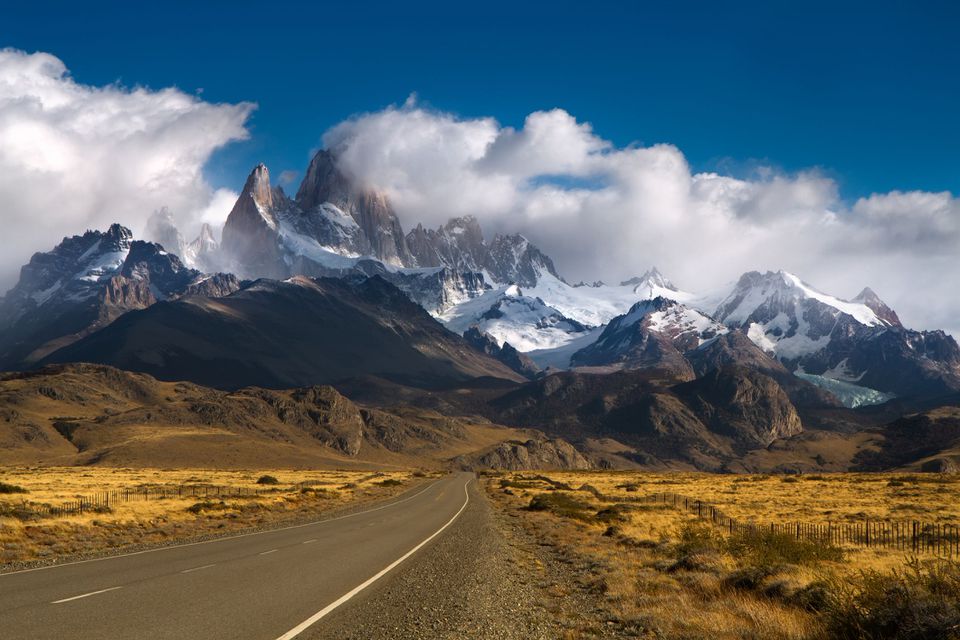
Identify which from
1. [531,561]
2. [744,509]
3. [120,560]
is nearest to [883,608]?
[531,561]

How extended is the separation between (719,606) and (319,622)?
800cm

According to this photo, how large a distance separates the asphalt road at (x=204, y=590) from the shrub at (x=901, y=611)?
28.1ft

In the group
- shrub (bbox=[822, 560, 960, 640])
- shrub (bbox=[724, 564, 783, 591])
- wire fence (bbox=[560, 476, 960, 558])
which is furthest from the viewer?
wire fence (bbox=[560, 476, 960, 558])

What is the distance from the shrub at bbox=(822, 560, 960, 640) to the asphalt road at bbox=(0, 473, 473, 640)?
857 cm

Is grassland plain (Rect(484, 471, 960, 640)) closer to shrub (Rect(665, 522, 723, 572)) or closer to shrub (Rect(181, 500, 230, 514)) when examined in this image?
shrub (Rect(665, 522, 723, 572))

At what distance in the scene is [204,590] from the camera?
16.9 metres

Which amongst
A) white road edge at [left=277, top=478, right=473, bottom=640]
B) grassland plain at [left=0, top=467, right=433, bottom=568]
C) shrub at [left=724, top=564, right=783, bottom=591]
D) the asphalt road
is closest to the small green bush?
grassland plain at [left=0, top=467, right=433, bottom=568]

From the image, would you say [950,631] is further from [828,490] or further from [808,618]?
[828,490]

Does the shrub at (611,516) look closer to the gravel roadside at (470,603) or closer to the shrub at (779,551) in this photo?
the gravel roadside at (470,603)

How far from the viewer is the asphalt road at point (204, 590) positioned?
13.0m

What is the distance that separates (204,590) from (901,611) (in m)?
13.3

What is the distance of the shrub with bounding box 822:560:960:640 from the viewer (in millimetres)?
10602

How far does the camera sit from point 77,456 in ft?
525

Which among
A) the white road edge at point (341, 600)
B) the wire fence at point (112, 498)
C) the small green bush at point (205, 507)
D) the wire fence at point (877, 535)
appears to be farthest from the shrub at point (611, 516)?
the wire fence at point (112, 498)
